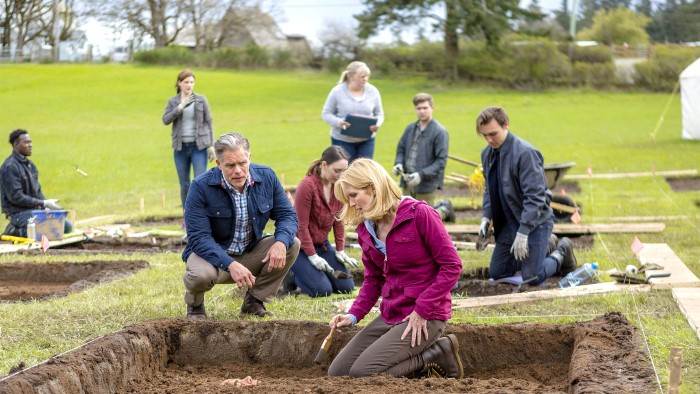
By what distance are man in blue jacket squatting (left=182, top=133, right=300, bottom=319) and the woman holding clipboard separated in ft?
14.1

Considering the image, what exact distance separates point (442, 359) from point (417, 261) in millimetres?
665

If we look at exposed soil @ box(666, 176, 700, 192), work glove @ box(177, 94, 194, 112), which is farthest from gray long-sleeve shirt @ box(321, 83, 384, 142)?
exposed soil @ box(666, 176, 700, 192)

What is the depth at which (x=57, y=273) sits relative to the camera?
1065 centimetres

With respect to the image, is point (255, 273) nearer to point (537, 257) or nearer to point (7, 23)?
point (537, 257)

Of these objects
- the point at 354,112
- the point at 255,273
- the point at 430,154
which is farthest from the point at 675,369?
the point at 354,112

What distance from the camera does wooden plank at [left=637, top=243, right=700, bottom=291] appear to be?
8227 mm

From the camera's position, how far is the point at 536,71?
47750 millimetres

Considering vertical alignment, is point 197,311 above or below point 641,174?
above

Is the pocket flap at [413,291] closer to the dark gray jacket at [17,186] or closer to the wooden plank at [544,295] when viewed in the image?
the wooden plank at [544,295]

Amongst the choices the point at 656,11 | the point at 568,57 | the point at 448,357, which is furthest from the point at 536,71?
the point at 448,357

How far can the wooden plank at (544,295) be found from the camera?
7.91 meters

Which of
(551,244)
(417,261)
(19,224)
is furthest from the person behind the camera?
(19,224)

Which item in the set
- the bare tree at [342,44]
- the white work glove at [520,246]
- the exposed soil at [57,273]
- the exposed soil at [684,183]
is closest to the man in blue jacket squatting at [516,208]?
the white work glove at [520,246]

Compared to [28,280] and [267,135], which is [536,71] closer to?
[267,135]
